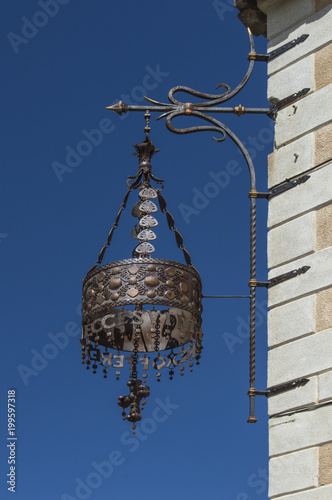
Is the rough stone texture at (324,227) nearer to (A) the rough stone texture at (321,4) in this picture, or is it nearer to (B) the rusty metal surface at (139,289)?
(B) the rusty metal surface at (139,289)

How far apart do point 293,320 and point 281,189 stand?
3.58 feet

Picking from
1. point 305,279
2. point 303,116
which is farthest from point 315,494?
point 303,116

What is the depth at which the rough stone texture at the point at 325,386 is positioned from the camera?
7.42m

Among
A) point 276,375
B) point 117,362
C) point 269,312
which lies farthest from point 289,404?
point 117,362

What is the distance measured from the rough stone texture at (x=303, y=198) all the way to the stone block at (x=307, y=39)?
42.8 inches

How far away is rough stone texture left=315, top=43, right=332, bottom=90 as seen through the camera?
841cm

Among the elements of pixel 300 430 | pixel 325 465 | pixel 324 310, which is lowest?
pixel 325 465

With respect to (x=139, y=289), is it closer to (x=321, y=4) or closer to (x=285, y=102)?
(x=285, y=102)

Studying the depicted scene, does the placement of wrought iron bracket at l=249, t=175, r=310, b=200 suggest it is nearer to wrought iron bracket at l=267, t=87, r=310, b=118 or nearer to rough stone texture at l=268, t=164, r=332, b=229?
rough stone texture at l=268, t=164, r=332, b=229

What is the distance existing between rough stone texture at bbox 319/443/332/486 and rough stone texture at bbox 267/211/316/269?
1463 millimetres

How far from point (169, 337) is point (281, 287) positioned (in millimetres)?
1986

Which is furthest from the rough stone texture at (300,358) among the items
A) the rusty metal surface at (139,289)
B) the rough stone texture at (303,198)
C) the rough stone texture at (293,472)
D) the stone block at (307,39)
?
the stone block at (307,39)

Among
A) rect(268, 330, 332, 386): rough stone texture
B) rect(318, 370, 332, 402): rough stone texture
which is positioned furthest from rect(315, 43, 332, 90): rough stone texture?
rect(318, 370, 332, 402): rough stone texture

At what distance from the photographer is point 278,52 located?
29.3ft
